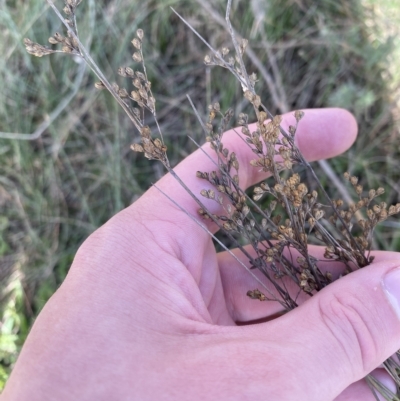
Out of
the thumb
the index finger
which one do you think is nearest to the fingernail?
the thumb

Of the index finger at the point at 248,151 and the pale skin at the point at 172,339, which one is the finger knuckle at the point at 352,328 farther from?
the index finger at the point at 248,151

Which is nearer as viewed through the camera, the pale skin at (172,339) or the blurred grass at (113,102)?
the pale skin at (172,339)

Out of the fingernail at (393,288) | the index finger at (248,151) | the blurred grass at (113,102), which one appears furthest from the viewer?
the blurred grass at (113,102)

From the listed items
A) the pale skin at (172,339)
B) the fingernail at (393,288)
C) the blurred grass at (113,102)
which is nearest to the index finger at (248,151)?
the pale skin at (172,339)

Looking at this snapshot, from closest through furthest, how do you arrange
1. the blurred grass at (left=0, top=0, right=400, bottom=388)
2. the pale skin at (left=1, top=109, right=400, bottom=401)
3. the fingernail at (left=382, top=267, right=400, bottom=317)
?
the pale skin at (left=1, top=109, right=400, bottom=401)
the fingernail at (left=382, top=267, right=400, bottom=317)
the blurred grass at (left=0, top=0, right=400, bottom=388)

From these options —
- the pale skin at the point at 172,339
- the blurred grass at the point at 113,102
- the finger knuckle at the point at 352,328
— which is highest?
the blurred grass at the point at 113,102

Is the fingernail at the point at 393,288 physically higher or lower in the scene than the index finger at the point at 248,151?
lower

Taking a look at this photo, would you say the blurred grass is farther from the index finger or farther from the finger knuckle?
the finger knuckle

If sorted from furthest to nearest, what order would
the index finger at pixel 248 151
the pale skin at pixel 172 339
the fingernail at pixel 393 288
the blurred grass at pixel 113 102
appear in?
the blurred grass at pixel 113 102
the index finger at pixel 248 151
the fingernail at pixel 393 288
the pale skin at pixel 172 339
